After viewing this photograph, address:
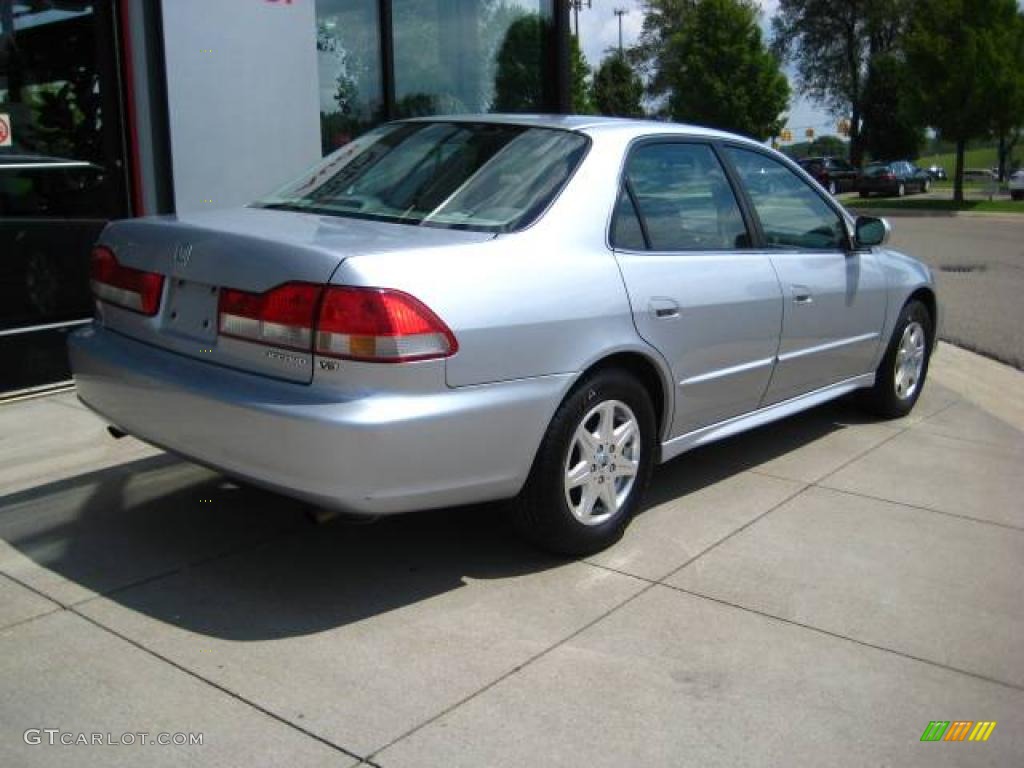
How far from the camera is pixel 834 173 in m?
47.0

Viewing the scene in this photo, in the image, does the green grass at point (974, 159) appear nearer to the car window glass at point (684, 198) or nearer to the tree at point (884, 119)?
the tree at point (884, 119)

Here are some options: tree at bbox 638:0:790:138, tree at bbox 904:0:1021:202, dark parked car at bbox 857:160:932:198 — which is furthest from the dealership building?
dark parked car at bbox 857:160:932:198

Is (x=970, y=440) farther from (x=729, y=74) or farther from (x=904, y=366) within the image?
(x=729, y=74)

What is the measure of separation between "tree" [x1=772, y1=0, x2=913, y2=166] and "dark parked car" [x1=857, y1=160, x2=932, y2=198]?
1038 centimetres

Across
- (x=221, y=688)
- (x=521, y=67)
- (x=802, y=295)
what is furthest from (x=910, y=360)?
(x=521, y=67)

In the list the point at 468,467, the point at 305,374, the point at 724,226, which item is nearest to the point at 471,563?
the point at 468,467

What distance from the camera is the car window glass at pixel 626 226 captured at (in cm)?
411

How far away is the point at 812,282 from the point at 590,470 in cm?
179

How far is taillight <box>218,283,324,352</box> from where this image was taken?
3.37 m

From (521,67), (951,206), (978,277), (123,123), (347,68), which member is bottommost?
(978,277)

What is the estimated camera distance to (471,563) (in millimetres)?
4074

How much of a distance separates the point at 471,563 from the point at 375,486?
2.86 ft

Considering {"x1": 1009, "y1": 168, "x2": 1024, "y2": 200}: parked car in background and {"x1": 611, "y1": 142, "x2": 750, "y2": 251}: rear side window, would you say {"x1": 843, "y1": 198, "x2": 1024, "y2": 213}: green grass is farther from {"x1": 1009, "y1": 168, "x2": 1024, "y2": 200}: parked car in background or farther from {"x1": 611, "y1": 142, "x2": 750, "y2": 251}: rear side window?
{"x1": 611, "y1": 142, "x2": 750, "y2": 251}: rear side window

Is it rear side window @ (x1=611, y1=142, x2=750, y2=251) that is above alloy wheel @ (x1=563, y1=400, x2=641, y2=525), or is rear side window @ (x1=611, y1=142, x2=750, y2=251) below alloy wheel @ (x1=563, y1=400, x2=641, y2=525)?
above
